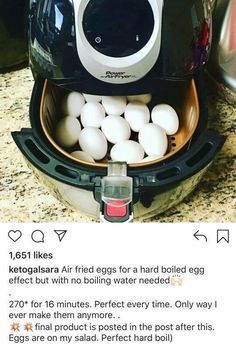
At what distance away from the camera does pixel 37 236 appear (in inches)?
26.7

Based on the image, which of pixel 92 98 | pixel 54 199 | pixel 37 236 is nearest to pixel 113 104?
pixel 92 98

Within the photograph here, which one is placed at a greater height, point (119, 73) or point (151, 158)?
point (119, 73)

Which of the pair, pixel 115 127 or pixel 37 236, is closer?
pixel 37 236

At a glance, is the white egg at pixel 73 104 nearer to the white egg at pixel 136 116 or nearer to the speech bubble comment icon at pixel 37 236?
the white egg at pixel 136 116

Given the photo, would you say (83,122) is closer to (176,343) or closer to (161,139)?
(161,139)

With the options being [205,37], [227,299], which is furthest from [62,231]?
[205,37]

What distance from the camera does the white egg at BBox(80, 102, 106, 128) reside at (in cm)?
84

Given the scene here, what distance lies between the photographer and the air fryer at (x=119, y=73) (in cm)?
73

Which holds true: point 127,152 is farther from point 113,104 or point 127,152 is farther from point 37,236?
point 37,236

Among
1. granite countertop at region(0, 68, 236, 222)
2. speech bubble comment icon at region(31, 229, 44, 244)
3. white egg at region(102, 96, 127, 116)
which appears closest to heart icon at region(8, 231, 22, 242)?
speech bubble comment icon at region(31, 229, 44, 244)

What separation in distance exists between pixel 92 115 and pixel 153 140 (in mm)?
79

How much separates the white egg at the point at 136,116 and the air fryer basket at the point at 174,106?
16mm

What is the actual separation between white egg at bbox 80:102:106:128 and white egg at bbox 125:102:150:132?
30 millimetres

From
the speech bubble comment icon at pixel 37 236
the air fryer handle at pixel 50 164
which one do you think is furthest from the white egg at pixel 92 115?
the speech bubble comment icon at pixel 37 236
